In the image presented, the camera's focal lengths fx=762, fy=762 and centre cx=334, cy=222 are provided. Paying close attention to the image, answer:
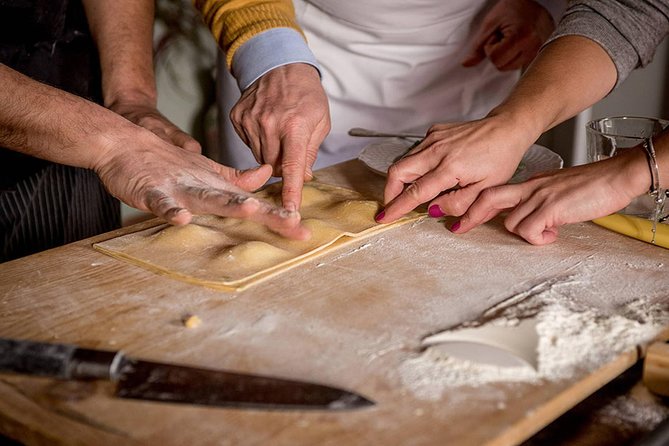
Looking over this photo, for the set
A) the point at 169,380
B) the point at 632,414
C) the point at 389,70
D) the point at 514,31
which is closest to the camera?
the point at 169,380

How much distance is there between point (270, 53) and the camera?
4.68 feet

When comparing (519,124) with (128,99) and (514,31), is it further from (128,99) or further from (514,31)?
(128,99)

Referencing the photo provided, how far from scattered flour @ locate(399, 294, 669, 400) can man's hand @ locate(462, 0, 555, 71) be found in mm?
995

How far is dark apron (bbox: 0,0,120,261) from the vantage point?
152 centimetres

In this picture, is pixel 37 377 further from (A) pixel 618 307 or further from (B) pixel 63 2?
(B) pixel 63 2

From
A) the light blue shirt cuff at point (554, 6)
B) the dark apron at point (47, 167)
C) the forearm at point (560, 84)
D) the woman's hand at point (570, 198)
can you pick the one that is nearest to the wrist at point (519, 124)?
the forearm at point (560, 84)

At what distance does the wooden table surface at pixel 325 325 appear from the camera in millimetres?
702

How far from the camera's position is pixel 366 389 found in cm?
76

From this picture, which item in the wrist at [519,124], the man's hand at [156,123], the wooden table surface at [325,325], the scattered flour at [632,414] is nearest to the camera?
the wooden table surface at [325,325]

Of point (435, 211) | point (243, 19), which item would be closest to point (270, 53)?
point (243, 19)

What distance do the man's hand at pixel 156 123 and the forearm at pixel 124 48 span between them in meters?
0.02

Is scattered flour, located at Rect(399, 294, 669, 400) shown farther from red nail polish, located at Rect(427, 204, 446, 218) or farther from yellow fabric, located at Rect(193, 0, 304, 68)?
yellow fabric, located at Rect(193, 0, 304, 68)

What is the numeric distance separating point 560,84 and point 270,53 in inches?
20.8

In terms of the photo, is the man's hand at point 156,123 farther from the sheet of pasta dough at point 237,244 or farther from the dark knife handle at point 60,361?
the dark knife handle at point 60,361
